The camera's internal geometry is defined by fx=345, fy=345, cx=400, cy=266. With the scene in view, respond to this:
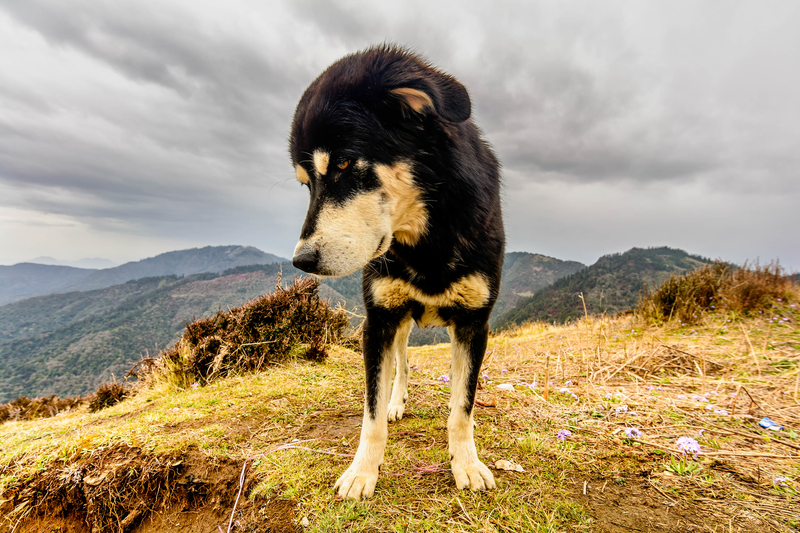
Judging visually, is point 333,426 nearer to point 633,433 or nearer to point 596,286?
point 633,433

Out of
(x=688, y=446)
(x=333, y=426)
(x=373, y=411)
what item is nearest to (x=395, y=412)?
(x=333, y=426)

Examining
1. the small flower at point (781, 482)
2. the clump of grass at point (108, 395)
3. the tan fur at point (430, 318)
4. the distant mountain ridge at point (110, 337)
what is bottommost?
the distant mountain ridge at point (110, 337)

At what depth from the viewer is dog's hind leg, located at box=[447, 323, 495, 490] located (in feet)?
8.20

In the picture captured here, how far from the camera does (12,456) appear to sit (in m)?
3.15

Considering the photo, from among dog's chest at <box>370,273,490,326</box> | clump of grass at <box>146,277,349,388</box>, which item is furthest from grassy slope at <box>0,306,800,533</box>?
dog's chest at <box>370,273,490,326</box>

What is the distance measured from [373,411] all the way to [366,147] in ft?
6.25

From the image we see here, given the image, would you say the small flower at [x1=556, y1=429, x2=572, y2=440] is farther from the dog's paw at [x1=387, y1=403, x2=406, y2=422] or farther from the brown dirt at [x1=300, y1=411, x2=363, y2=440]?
the brown dirt at [x1=300, y1=411, x2=363, y2=440]

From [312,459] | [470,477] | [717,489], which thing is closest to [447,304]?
Answer: [470,477]

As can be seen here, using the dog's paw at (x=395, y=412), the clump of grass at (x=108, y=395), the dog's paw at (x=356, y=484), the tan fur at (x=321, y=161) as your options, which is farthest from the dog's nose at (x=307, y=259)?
the clump of grass at (x=108, y=395)

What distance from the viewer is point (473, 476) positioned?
97.8 inches

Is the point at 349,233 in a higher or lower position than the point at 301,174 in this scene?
lower

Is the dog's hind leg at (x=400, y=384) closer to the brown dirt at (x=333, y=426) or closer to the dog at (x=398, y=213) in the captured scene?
the brown dirt at (x=333, y=426)

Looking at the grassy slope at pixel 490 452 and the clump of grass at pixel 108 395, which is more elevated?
the grassy slope at pixel 490 452

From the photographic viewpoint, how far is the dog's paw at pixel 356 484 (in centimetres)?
239
